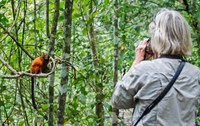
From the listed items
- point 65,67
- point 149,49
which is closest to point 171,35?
point 149,49

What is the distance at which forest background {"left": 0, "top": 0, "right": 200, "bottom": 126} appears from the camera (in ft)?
8.34

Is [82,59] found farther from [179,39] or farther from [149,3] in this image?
[179,39]

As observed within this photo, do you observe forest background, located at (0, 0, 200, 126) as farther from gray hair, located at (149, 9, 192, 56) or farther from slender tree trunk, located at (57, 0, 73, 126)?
gray hair, located at (149, 9, 192, 56)

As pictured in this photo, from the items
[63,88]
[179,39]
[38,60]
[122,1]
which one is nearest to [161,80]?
[179,39]

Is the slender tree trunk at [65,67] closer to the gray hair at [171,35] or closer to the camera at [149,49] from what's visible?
the camera at [149,49]

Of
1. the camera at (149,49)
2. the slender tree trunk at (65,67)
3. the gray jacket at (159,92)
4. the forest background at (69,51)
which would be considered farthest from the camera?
the forest background at (69,51)

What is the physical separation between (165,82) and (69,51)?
1108 millimetres

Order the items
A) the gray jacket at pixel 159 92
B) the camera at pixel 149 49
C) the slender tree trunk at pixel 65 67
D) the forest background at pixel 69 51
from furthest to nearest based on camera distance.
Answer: the forest background at pixel 69 51, the slender tree trunk at pixel 65 67, the camera at pixel 149 49, the gray jacket at pixel 159 92

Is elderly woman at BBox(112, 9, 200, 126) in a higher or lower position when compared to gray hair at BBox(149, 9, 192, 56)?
lower

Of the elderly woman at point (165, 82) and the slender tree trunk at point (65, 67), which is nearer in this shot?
the elderly woman at point (165, 82)

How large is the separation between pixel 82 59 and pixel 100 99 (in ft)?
2.39

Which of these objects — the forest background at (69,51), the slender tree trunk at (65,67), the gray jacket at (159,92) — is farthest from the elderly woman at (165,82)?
the slender tree trunk at (65,67)

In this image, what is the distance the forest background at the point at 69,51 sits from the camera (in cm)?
254

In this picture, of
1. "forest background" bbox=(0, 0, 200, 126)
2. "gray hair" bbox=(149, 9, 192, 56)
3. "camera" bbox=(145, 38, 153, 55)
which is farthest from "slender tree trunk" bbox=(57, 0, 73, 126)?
"gray hair" bbox=(149, 9, 192, 56)
